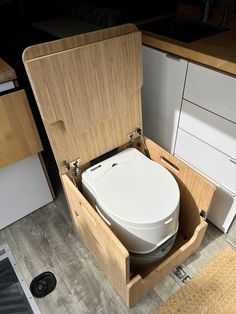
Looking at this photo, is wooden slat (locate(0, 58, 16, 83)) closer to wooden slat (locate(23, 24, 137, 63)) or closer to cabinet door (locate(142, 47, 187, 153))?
wooden slat (locate(23, 24, 137, 63))

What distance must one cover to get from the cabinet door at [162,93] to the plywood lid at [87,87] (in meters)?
0.21

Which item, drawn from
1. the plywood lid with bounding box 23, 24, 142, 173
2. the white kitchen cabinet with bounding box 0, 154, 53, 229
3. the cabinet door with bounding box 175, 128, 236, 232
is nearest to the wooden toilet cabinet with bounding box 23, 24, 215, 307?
the plywood lid with bounding box 23, 24, 142, 173

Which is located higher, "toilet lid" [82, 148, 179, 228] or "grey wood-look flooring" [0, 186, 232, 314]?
"toilet lid" [82, 148, 179, 228]

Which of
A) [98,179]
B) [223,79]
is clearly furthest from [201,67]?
[98,179]

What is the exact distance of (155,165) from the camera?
1.08m

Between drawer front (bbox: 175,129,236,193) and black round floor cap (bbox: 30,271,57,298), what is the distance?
0.91 m

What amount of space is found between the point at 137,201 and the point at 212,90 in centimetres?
55

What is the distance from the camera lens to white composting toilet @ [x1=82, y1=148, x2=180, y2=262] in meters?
0.89

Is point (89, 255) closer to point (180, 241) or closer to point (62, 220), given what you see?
point (62, 220)

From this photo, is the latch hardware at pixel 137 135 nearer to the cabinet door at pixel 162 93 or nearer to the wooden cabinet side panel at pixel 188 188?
the wooden cabinet side panel at pixel 188 188

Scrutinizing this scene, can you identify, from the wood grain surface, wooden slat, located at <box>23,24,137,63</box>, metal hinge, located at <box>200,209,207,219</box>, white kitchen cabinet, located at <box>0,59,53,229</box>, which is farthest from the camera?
metal hinge, located at <box>200,209,207,219</box>

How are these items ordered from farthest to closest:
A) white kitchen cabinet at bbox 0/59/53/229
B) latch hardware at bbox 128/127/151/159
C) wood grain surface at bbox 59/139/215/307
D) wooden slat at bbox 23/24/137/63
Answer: latch hardware at bbox 128/127/151/159 → white kitchen cabinet at bbox 0/59/53/229 → wood grain surface at bbox 59/139/215/307 → wooden slat at bbox 23/24/137/63

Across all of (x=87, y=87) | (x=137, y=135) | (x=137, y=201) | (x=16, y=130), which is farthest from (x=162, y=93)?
(x=16, y=130)

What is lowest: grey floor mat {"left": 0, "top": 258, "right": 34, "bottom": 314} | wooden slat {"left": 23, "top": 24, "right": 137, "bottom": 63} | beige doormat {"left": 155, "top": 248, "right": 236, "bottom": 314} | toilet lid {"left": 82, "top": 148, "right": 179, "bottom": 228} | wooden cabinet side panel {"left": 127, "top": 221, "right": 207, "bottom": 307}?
grey floor mat {"left": 0, "top": 258, "right": 34, "bottom": 314}
